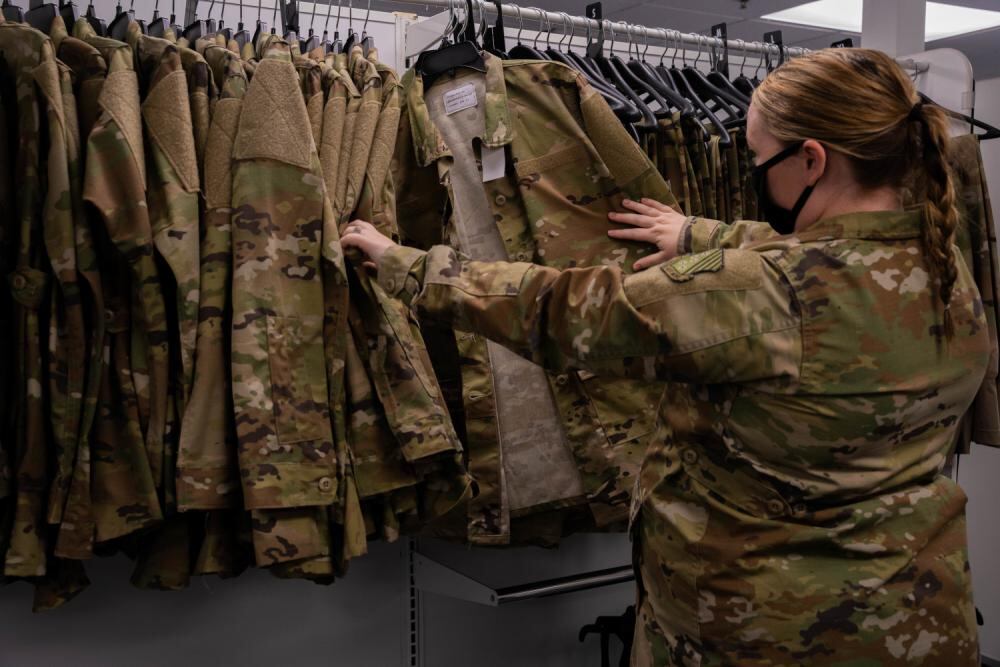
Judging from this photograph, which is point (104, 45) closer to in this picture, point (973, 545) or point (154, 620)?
point (154, 620)

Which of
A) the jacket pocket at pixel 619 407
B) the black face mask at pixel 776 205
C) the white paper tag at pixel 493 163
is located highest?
the white paper tag at pixel 493 163

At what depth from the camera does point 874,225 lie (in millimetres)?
1454

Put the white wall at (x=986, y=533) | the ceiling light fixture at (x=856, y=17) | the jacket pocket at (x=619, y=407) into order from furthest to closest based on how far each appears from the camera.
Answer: the ceiling light fixture at (x=856, y=17), the white wall at (x=986, y=533), the jacket pocket at (x=619, y=407)

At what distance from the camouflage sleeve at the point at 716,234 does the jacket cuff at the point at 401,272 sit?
27.9 inches

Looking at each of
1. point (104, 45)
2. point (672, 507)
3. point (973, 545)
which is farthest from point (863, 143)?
point (973, 545)

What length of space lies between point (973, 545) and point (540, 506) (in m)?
2.26

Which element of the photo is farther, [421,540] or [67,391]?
[421,540]

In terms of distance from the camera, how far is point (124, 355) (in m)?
1.70

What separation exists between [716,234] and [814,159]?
0.55 m

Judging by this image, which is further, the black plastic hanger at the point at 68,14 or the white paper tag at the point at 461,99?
the white paper tag at the point at 461,99

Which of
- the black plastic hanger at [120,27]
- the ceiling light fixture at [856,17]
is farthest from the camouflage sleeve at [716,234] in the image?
the ceiling light fixture at [856,17]

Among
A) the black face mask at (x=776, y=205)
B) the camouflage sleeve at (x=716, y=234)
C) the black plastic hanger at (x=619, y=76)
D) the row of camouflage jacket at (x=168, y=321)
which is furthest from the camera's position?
the black plastic hanger at (x=619, y=76)

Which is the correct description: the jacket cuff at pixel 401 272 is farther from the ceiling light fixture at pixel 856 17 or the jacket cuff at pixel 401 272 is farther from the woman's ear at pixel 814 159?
the ceiling light fixture at pixel 856 17

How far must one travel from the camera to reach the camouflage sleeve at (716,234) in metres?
2.02
